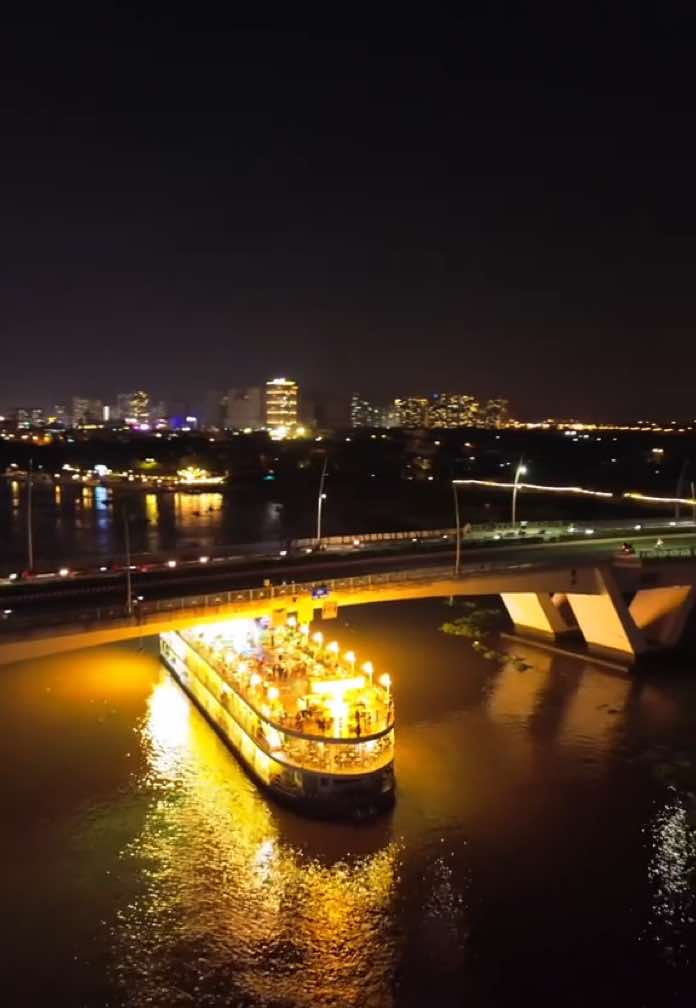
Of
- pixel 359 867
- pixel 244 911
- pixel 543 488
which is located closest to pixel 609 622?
pixel 359 867

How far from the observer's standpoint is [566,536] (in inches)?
1610

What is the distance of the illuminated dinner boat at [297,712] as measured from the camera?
19688 millimetres

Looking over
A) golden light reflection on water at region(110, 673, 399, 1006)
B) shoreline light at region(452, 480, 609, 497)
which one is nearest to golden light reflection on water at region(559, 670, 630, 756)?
golden light reflection on water at region(110, 673, 399, 1006)

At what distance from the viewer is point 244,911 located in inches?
635

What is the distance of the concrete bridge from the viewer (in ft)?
72.6

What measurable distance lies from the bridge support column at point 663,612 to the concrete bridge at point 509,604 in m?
0.04

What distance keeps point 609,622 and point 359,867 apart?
61.3 ft

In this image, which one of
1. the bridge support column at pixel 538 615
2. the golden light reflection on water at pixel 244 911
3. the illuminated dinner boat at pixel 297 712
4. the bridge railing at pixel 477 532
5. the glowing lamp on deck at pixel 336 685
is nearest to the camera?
the golden light reflection on water at pixel 244 911

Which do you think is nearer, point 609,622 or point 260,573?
point 260,573

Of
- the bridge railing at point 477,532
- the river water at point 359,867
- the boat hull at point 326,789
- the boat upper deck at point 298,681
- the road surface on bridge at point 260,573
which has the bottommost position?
the river water at point 359,867

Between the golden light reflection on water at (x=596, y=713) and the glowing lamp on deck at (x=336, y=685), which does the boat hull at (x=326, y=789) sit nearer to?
the glowing lamp on deck at (x=336, y=685)

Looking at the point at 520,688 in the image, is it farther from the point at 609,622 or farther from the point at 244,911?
the point at 244,911

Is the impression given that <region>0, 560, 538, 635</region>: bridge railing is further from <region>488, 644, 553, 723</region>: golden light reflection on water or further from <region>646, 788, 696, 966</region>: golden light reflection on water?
<region>646, 788, 696, 966</region>: golden light reflection on water

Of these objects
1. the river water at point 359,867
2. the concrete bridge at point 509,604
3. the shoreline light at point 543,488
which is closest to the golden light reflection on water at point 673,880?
the river water at point 359,867
